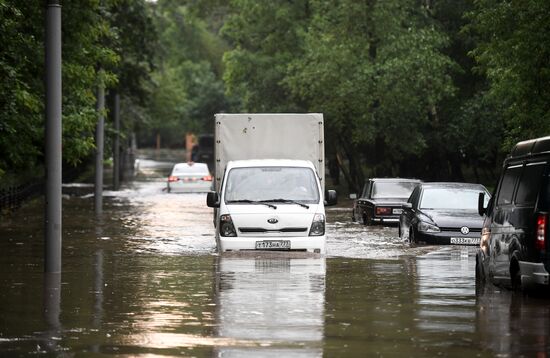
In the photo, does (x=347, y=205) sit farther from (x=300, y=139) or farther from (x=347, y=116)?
(x=300, y=139)

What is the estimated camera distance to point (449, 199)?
27047 mm

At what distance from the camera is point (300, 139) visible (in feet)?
84.0

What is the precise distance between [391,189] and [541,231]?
22.0m

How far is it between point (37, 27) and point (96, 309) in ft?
52.2

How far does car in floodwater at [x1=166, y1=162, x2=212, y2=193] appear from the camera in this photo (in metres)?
60.8

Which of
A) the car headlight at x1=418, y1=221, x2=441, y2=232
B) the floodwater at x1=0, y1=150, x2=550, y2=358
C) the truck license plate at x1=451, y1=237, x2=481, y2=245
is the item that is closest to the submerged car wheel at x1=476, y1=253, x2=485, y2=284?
the floodwater at x1=0, y1=150, x2=550, y2=358

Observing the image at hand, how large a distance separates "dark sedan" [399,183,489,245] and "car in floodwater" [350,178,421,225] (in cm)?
558

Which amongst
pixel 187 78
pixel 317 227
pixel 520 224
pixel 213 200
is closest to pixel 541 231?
pixel 520 224

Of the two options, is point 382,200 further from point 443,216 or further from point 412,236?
point 443,216

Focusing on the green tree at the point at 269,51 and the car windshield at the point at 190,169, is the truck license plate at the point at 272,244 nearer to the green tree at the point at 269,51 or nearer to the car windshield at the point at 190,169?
the green tree at the point at 269,51

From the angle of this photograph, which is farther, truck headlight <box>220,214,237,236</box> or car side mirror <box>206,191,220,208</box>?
car side mirror <box>206,191,220,208</box>

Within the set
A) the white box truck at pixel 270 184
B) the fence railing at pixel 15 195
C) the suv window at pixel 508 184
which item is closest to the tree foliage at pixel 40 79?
the white box truck at pixel 270 184

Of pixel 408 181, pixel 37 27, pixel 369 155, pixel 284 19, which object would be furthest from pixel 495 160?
pixel 37 27

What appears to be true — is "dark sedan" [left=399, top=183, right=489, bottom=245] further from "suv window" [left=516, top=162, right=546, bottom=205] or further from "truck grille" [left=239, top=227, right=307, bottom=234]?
"suv window" [left=516, top=162, right=546, bottom=205]
